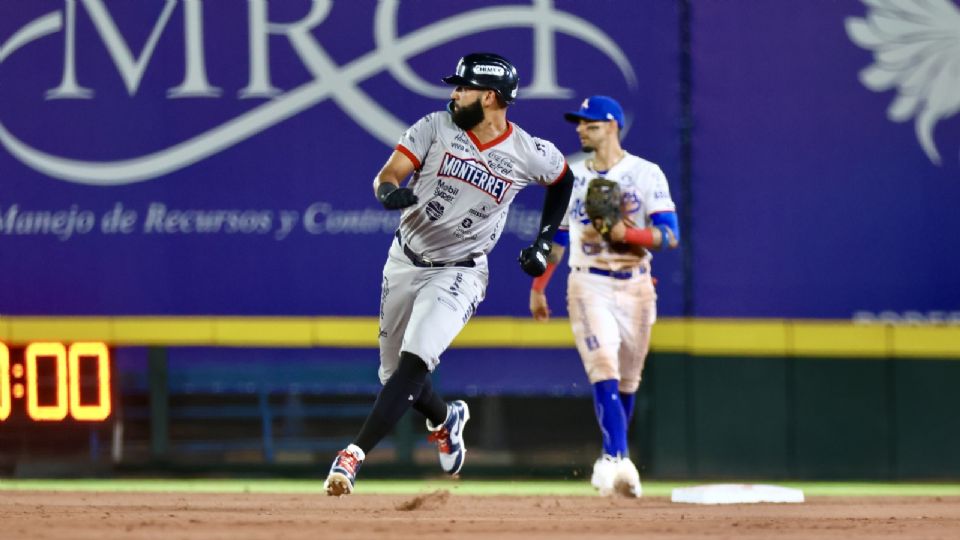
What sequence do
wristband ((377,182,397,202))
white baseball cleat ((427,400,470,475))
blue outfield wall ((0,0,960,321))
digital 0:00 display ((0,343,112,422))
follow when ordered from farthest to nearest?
blue outfield wall ((0,0,960,321))
digital 0:00 display ((0,343,112,422))
white baseball cleat ((427,400,470,475))
wristband ((377,182,397,202))

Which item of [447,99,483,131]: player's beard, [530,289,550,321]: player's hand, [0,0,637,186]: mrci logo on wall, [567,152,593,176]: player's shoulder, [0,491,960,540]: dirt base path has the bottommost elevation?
[0,491,960,540]: dirt base path

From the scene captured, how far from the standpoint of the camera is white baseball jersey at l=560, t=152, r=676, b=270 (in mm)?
8883

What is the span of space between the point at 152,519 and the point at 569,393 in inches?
122

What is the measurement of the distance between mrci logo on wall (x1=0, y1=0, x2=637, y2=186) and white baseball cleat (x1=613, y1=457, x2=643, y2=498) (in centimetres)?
236

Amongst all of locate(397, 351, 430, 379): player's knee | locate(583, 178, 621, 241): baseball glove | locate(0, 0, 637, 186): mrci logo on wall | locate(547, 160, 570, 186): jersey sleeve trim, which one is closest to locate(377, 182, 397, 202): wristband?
locate(397, 351, 430, 379): player's knee

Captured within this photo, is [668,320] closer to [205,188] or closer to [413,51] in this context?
[413,51]

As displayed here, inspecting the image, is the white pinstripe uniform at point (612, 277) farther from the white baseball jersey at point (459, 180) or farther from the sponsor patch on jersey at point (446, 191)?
the sponsor patch on jersey at point (446, 191)

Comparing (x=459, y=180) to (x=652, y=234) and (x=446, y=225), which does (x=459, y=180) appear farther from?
(x=652, y=234)

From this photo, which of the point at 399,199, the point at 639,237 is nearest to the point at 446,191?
the point at 399,199

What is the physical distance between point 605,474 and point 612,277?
1.04 metres

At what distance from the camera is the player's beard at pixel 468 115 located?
24.3 feet

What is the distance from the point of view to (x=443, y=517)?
25.2ft

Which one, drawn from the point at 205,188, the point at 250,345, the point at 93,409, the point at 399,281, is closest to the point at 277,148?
the point at 205,188

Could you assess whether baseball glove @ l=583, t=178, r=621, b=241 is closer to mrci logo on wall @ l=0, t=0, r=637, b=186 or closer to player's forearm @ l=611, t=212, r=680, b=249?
player's forearm @ l=611, t=212, r=680, b=249
